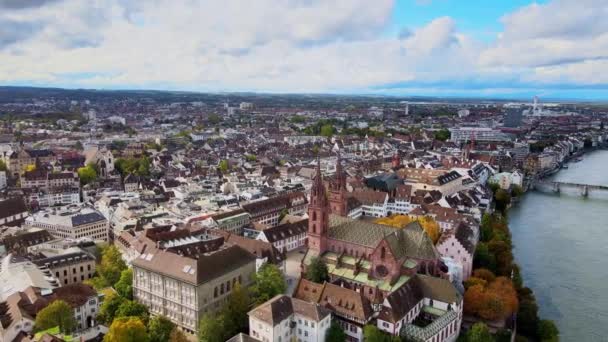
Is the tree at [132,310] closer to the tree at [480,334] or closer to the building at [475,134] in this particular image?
the tree at [480,334]

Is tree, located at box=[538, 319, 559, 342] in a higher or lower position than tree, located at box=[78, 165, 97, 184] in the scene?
lower

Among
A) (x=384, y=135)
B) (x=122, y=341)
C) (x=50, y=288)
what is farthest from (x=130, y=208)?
(x=384, y=135)

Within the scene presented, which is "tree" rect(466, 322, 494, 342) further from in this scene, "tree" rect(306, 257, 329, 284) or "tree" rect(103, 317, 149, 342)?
"tree" rect(103, 317, 149, 342)

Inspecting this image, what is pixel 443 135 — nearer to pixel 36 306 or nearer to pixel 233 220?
pixel 233 220

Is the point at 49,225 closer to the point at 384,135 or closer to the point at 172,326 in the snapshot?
the point at 172,326

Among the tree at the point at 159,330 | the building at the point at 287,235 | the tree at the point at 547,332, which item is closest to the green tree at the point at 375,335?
the tree at the point at 547,332

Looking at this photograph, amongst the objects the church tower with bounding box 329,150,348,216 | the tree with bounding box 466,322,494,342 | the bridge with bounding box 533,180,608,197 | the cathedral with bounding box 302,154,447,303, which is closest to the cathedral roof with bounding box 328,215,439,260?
the cathedral with bounding box 302,154,447,303
